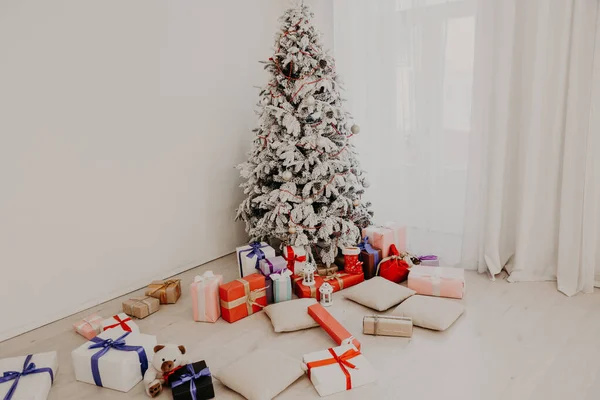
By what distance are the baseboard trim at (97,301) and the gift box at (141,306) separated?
0.25 metres

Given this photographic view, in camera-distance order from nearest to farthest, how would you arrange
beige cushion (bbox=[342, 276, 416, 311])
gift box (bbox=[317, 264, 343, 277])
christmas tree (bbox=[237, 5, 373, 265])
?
beige cushion (bbox=[342, 276, 416, 311]), christmas tree (bbox=[237, 5, 373, 265]), gift box (bbox=[317, 264, 343, 277])

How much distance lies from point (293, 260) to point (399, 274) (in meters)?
0.71

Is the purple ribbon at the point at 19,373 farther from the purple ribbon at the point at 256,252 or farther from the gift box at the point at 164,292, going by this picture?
the purple ribbon at the point at 256,252

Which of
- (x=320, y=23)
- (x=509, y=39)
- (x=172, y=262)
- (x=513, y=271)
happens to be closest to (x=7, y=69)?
(x=172, y=262)

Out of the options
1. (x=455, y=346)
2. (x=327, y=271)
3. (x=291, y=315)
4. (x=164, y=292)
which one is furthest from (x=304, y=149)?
(x=455, y=346)

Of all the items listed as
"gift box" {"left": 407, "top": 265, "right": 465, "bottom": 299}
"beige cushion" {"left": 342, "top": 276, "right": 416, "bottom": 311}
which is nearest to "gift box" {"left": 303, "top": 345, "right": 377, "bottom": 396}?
"beige cushion" {"left": 342, "top": 276, "right": 416, "bottom": 311}

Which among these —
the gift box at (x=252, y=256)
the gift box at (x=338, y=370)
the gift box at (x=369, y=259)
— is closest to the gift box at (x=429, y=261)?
the gift box at (x=369, y=259)

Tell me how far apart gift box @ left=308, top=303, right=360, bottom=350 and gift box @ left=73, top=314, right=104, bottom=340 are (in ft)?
A: 3.84

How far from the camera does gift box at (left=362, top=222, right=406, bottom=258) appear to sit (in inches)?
125

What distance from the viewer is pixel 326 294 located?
273cm

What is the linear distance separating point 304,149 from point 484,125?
3.91 feet

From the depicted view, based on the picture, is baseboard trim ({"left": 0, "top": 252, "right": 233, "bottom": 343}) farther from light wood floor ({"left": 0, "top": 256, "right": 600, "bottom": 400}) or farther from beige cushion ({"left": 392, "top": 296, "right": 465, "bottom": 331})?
beige cushion ({"left": 392, "top": 296, "right": 465, "bottom": 331})

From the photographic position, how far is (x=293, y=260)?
299 centimetres

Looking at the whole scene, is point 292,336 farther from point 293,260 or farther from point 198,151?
point 198,151
